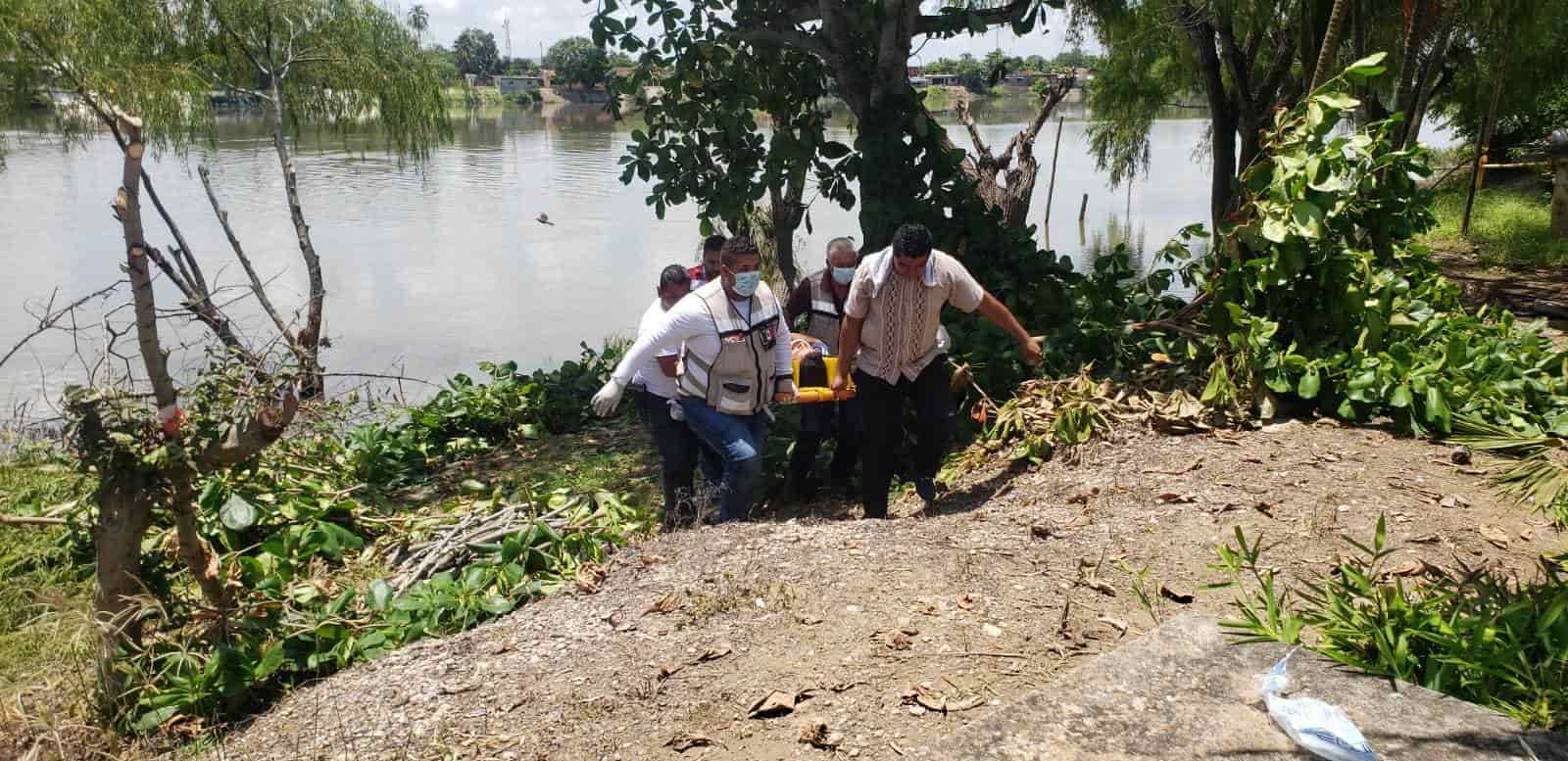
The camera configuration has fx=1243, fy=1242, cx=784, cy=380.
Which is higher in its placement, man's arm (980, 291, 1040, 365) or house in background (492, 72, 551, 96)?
house in background (492, 72, 551, 96)

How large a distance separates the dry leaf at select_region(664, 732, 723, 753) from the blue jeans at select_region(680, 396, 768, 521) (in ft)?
7.12

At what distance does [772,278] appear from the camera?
1526 cm

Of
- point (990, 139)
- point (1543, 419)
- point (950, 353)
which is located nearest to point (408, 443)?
point (950, 353)

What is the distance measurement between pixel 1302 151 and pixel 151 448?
5.72 metres

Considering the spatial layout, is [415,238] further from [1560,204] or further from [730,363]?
[730,363]

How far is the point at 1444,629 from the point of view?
3654mm

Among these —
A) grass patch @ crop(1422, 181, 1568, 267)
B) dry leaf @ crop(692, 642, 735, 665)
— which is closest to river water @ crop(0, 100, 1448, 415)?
grass patch @ crop(1422, 181, 1568, 267)

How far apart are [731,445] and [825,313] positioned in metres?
1.32

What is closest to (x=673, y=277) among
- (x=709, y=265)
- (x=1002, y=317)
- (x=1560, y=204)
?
(x=709, y=265)

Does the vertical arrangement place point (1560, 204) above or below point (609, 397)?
below

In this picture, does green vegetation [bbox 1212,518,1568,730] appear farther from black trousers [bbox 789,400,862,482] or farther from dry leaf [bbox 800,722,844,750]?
black trousers [bbox 789,400,862,482]

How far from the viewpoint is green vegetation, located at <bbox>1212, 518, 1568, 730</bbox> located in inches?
137

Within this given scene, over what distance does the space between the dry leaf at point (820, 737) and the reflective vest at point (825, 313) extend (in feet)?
10.9

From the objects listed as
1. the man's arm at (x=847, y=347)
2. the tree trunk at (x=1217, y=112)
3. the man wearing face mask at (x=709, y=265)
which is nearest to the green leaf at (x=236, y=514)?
the man wearing face mask at (x=709, y=265)
